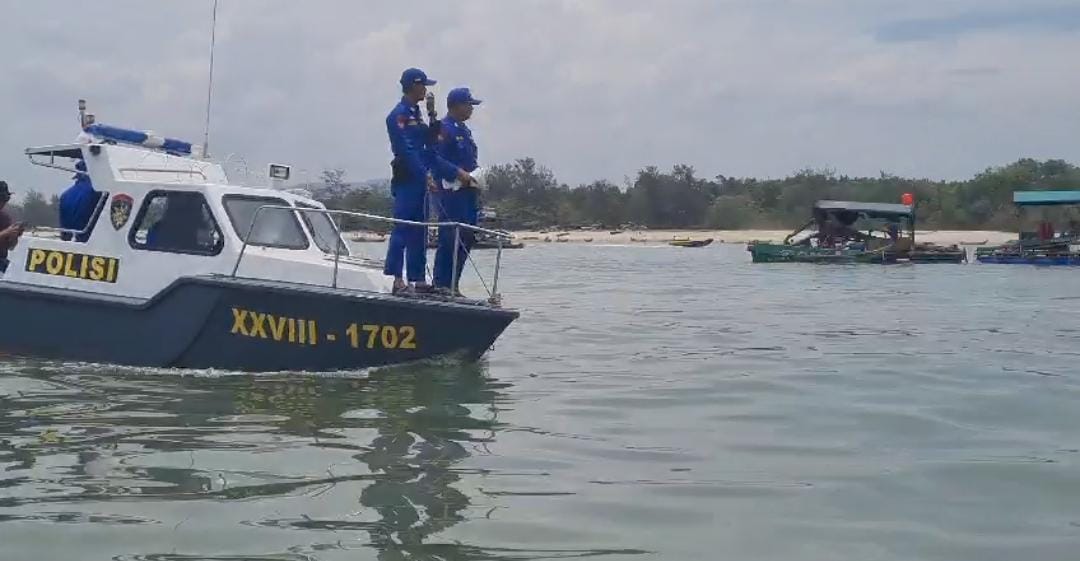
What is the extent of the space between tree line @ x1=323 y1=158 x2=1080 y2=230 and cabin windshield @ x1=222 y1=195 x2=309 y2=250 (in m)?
56.9

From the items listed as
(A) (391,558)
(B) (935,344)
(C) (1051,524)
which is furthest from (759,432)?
(B) (935,344)

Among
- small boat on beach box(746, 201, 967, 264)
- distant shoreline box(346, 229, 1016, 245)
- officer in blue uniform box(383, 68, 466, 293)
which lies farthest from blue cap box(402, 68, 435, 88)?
distant shoreline box(346, 229, 1016, 245)

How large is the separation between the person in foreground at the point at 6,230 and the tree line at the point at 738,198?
186ft

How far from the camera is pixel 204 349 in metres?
8.80

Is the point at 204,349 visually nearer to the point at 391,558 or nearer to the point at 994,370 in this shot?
the point at 391,558

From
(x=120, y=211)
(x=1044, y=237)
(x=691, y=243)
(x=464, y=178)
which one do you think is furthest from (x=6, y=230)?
(x=691, y=243)

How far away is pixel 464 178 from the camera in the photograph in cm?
957

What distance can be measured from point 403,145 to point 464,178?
0.61 metres

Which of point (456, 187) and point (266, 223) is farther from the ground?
point (456, 187)

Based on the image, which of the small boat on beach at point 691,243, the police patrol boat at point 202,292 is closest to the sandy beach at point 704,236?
the small boat on beach at point 691,243

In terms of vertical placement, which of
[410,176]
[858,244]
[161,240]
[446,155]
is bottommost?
[161,240]

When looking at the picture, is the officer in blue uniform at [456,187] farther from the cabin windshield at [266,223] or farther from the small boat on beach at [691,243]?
the small boat on beach at [691,243]

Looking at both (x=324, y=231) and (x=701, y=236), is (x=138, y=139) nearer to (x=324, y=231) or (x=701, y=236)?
(x=324, y=231)

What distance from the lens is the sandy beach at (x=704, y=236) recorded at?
61.5 meters
